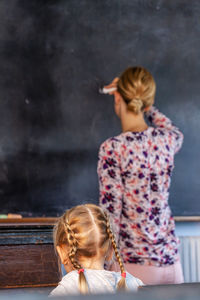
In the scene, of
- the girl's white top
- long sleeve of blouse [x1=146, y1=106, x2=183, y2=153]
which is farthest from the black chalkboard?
the girl's white top

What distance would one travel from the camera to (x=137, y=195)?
→ 53.9 inches

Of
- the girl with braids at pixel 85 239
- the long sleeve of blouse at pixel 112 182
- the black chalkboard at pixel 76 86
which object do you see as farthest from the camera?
the black chalkboard at pixel 76 86

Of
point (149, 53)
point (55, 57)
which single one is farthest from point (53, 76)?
point (149, 53)

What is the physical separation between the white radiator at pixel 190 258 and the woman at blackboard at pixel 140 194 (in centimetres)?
107

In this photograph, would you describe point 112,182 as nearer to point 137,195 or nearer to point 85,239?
point 137,195

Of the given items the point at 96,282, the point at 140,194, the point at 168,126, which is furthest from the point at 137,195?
the point at 96,282

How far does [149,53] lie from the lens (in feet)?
8.29

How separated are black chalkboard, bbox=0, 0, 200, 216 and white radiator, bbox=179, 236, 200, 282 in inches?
6.8

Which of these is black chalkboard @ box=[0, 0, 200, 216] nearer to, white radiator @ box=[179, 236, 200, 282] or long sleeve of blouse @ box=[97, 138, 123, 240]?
white radiator @ box=[179, 236, 200, 282]

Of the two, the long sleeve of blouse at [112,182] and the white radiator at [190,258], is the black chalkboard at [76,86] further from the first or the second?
the long sleeve of blouse at [112,182]

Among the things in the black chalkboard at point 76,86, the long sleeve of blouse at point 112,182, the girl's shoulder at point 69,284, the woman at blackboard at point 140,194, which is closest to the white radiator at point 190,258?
the black chalkboard at point 76,86

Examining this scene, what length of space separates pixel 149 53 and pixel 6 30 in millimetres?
850

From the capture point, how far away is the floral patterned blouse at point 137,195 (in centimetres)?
135

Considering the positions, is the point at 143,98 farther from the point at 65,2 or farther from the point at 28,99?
the point at 65,2
